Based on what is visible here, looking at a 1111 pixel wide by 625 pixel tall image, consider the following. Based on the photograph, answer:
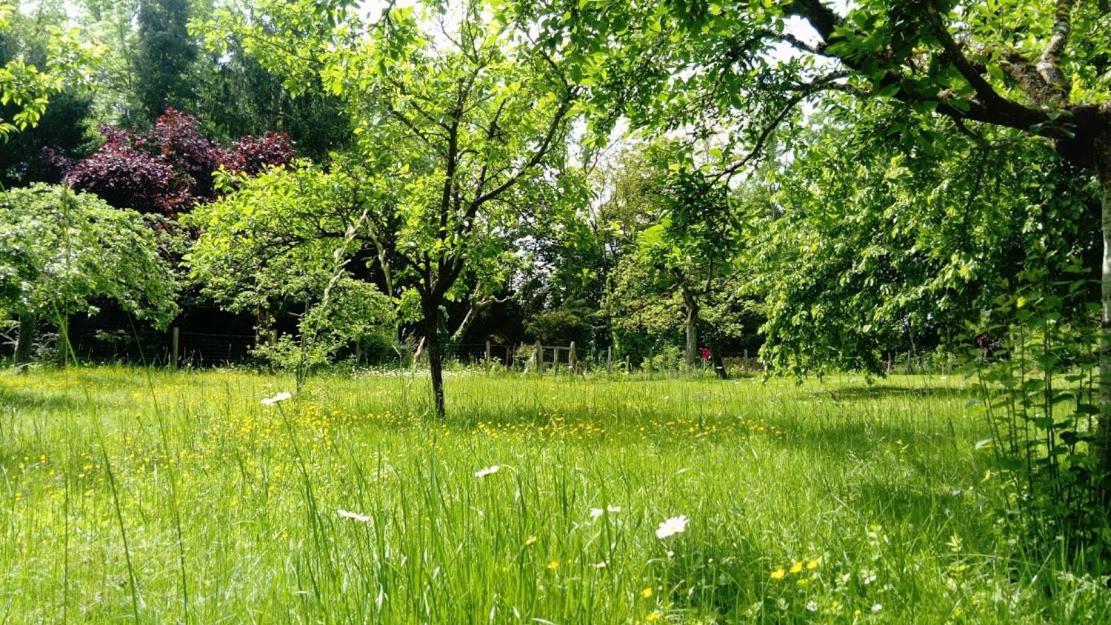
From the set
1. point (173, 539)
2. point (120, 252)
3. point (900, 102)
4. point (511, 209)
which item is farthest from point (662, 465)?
point (120, 252)

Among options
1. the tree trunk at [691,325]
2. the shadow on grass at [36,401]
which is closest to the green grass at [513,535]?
the shadow on grass at [36,401]

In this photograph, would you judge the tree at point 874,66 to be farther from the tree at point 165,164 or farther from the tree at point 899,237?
the tree at point 165,164

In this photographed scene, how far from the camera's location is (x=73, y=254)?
6.44m

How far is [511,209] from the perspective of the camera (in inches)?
334

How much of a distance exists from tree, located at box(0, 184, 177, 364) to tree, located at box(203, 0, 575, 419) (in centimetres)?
301

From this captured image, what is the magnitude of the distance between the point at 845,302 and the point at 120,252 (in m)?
13.3

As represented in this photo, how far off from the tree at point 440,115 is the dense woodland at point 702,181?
0.04m

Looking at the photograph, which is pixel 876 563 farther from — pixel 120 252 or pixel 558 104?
pixel 120 252

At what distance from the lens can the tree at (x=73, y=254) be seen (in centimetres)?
790

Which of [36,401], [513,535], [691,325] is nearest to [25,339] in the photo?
[36,401]

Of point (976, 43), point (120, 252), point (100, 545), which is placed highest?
point (976, 43)

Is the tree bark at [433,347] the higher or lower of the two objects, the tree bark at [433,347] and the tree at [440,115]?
the lower

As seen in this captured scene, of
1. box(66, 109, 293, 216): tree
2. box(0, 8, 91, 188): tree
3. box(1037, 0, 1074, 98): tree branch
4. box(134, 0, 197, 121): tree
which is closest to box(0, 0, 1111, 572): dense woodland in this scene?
box(1037, 0, 1074, 98): tree branch

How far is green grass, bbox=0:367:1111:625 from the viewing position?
6.21 ft
